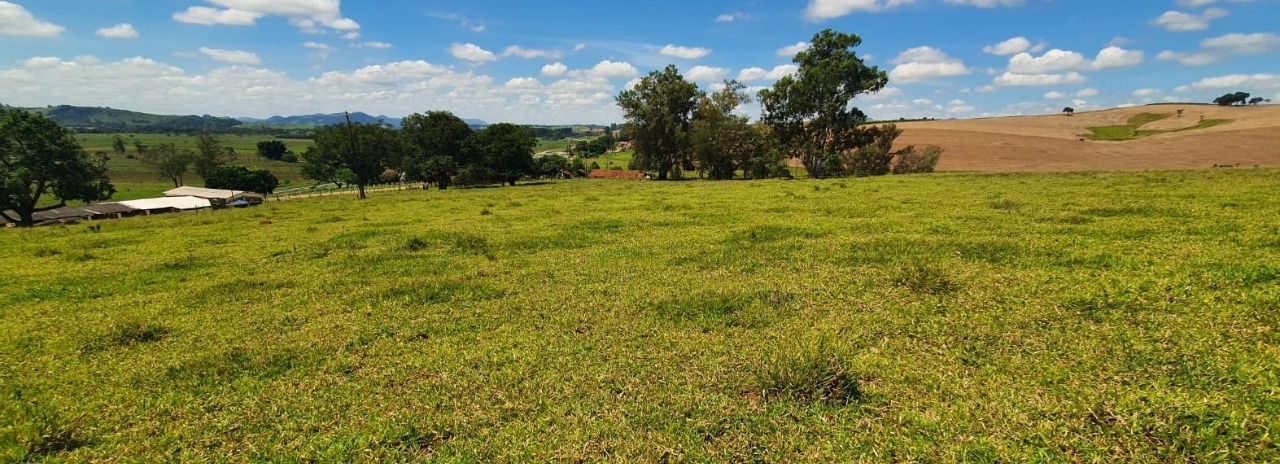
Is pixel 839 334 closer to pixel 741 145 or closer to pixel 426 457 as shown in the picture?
A: pixel 426 457

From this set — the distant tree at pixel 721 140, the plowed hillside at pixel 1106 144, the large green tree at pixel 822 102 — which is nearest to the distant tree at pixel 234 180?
the distant tree at pixel 721 140

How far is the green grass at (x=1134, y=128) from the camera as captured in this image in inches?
3362

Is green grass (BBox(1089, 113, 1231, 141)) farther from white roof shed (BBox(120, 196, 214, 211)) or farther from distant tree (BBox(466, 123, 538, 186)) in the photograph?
white roof shed (BBox(120, 196, 214, 211))

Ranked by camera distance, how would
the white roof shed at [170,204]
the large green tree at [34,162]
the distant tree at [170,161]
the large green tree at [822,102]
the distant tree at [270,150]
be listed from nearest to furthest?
the large green tree at [34,162] → the large green tree at [822,102] → the white roof shed at [170,204] → the distant tree at [170,161] → the distant tree at [270,150]

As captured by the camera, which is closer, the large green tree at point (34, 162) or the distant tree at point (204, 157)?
the large green tree at point (34, 162)

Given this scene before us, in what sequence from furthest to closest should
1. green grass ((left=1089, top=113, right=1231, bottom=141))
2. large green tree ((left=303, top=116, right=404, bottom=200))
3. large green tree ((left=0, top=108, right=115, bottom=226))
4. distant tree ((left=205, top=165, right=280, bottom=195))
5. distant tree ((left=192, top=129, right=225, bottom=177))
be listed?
distant tree ((left=192, top=129, right=225, bottom=177)) → large green tree ((left=303, top=116, right=404, bottom=200)) → distant tree ((left=205, top=165, right=280, bottom=195)) → green grass ((left=1089, top=113, right=1231, bottom=141)) → large green tree ((left=0, top=108, right=115, bottom=226))

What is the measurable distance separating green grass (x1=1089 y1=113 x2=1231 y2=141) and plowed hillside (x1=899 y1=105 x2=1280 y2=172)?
1.78 m

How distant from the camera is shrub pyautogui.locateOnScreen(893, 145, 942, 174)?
54.0 m

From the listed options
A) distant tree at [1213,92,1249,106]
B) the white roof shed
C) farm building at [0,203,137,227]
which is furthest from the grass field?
distant tree at [1213,92,1249,106]

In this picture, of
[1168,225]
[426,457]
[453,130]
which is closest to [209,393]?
[426,457]

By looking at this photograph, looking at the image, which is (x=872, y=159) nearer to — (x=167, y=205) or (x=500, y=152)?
(x=500, y=152)

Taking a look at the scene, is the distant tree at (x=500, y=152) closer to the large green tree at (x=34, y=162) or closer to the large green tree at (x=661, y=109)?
the large green tree at (x=661, y=109)

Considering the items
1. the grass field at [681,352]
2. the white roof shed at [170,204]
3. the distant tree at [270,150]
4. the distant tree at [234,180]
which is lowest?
the white roof shed at [170,204]

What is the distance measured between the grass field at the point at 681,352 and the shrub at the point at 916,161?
4604cm
